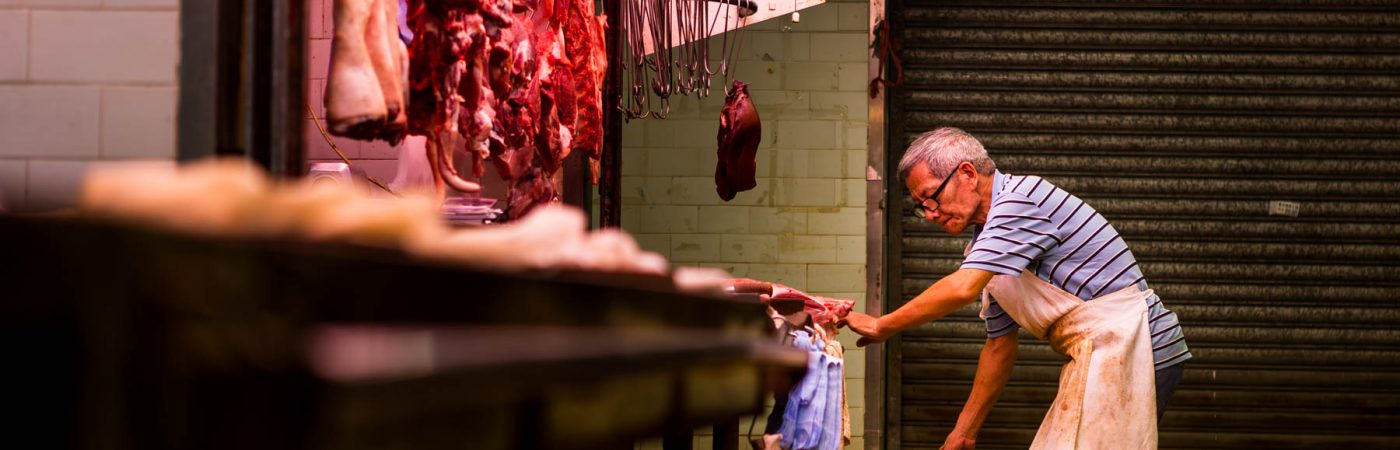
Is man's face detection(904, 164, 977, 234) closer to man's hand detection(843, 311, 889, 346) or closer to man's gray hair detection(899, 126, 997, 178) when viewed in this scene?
man's gray hair detection(899, 126, 997, 178)

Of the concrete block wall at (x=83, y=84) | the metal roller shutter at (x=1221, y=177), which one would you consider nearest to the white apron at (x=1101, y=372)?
the metal roller shutter at (x=1221, y=177)

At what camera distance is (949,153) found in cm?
448

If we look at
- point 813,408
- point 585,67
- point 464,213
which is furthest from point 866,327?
point 464,213

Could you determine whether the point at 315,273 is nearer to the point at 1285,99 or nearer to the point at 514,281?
the point at 514,281

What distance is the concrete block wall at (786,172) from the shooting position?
6270mm

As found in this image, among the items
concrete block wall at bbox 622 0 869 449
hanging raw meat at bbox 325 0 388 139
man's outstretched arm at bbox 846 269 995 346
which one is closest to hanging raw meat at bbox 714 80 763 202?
concrete block wall at bbox 622 0 869 449

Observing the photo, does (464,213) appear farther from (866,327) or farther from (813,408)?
(866,327)

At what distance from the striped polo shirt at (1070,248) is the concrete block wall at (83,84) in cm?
287

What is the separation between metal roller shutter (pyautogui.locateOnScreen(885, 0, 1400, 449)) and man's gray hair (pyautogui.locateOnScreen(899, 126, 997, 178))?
1.88 metres

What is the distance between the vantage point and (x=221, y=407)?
65cm

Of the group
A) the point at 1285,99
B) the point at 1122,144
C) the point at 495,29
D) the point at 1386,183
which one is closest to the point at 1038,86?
the point at 1122,144

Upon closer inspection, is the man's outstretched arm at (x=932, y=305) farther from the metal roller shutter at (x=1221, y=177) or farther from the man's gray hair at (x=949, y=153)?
the metal roller shutter at (x=1221, y=177)

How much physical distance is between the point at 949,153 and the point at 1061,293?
2.08ft

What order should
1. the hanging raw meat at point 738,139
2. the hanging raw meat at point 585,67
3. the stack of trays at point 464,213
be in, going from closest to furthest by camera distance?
the stack of trays at point 464,213 → the hanging raw meat at point 585,67 → the hanging raw meat at point 738,139
